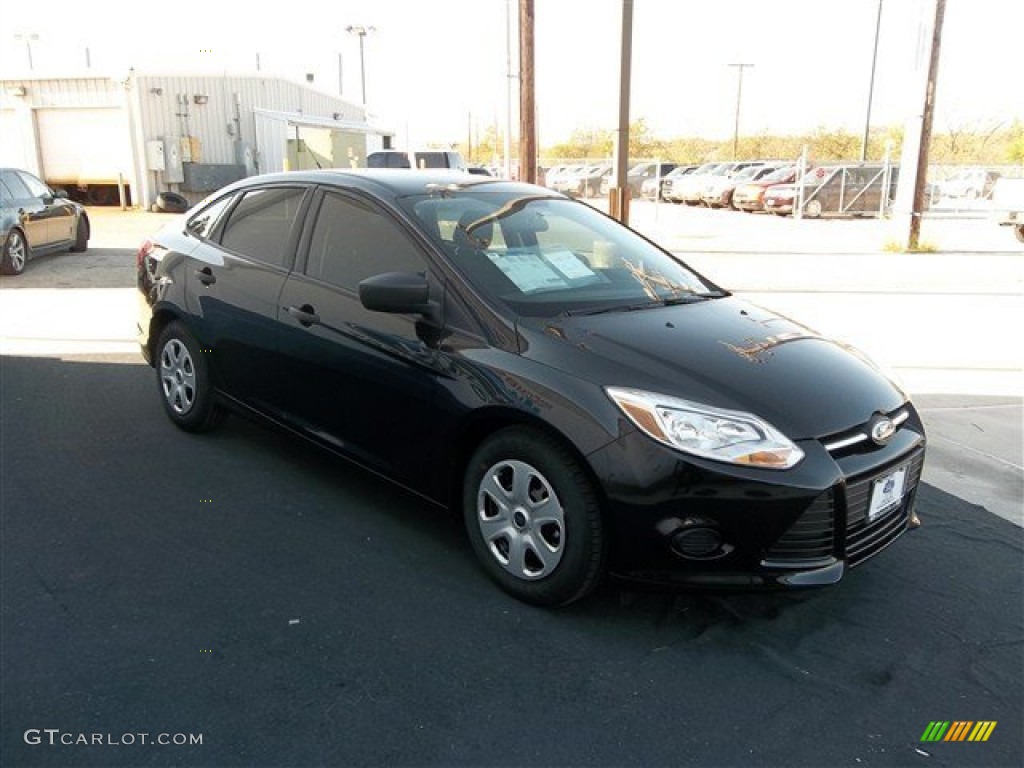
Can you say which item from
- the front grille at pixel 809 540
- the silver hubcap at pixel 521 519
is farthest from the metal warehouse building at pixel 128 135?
the front grille at pixel 809 540

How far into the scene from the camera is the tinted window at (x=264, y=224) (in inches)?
171

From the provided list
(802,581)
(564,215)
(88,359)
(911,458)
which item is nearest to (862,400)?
(911,458)

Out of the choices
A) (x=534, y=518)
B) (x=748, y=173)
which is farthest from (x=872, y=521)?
(x=748, y=173)

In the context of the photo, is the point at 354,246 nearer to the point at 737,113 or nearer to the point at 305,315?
the point at 305,315

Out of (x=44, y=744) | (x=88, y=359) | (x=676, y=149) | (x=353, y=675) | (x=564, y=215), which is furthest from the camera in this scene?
(x=676, y=149)

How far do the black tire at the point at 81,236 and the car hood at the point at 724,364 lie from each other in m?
13.4

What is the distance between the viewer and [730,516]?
285cm

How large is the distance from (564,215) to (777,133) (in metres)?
64.0

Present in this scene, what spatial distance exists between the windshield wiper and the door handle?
4.17 ft

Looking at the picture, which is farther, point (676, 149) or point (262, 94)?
point (676, 149)

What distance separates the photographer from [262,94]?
2917 cm

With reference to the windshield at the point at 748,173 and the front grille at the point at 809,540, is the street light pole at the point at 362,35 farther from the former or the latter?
the front grille at the point at 809,540

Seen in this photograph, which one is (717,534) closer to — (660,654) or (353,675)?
(660,654)

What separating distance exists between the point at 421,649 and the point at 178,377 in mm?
2811
